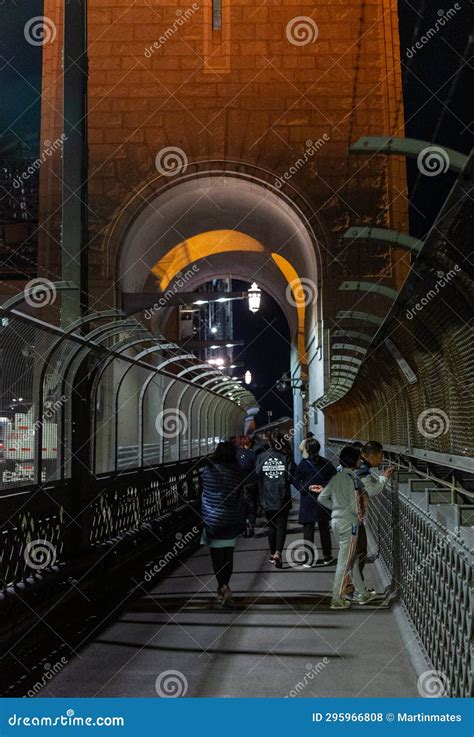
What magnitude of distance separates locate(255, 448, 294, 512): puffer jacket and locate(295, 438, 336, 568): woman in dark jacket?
0.57 ft

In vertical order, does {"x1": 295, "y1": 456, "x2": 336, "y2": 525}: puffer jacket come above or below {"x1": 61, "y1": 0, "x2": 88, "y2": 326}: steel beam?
below

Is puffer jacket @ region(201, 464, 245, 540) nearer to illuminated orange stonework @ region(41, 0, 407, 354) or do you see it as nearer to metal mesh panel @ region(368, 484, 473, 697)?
metal mesh panel @ region(368, 484, 473, 697)

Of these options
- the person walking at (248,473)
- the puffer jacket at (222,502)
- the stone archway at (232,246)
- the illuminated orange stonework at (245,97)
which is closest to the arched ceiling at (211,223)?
the stone archway at (232,246)

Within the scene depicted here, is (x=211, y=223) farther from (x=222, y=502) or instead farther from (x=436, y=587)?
(x=436, y=587)

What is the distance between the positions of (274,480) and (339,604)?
324 centimetres

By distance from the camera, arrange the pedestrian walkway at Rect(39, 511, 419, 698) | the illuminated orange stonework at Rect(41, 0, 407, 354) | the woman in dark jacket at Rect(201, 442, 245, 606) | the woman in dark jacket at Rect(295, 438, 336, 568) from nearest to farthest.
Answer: the pedestrian walkway at Rect(39, 511, 419, 698), the woman in dark jacket at Rect(201, 442, 245, 606), the woman in dark jacket at Rect(295, 438, 336, 568), the illuminated orange stonework at Rect(41, 0, 407, 354)

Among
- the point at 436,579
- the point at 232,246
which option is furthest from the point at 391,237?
the point at 232,246

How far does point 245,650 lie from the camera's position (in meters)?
6.68

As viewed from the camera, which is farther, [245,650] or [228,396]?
[228,396]

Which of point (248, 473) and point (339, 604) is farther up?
point (248, 473)

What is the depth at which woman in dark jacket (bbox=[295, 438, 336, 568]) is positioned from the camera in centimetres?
1109

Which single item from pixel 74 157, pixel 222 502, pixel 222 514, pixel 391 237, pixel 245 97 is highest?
pixel 245 97

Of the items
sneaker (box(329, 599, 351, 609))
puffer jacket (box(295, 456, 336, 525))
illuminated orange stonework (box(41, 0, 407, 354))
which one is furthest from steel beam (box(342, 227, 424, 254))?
illuminated orange stonework (box(41, 0, 407, 354))

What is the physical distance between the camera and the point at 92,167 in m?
24.3
